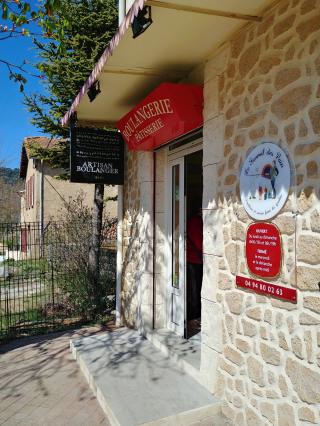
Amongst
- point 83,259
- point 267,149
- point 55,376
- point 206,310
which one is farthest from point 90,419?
point 83,259

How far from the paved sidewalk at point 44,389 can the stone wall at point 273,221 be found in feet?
4.19

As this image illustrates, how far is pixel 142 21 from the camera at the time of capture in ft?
10.1

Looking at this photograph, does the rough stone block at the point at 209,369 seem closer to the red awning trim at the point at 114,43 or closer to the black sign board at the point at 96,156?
the red awning trim at the point at 114,43

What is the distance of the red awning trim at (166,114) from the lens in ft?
13.0

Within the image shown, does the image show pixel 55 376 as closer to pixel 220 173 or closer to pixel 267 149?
pixel 220 173

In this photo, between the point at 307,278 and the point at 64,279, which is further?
the point at 64,279

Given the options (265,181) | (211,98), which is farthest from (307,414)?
(211,98)

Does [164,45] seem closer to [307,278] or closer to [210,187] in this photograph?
[210,187]

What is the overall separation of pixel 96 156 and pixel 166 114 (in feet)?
7.61

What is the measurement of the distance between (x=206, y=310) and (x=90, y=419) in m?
1.48

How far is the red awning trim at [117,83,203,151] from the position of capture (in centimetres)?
396

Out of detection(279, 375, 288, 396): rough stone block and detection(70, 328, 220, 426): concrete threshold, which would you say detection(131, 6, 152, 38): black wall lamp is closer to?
detection(279, 375, 288, 396): rough stone block

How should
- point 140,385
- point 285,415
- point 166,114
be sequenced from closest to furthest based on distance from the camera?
point 285,415 → point 140,385 → point 166,114

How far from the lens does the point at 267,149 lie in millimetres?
3004
